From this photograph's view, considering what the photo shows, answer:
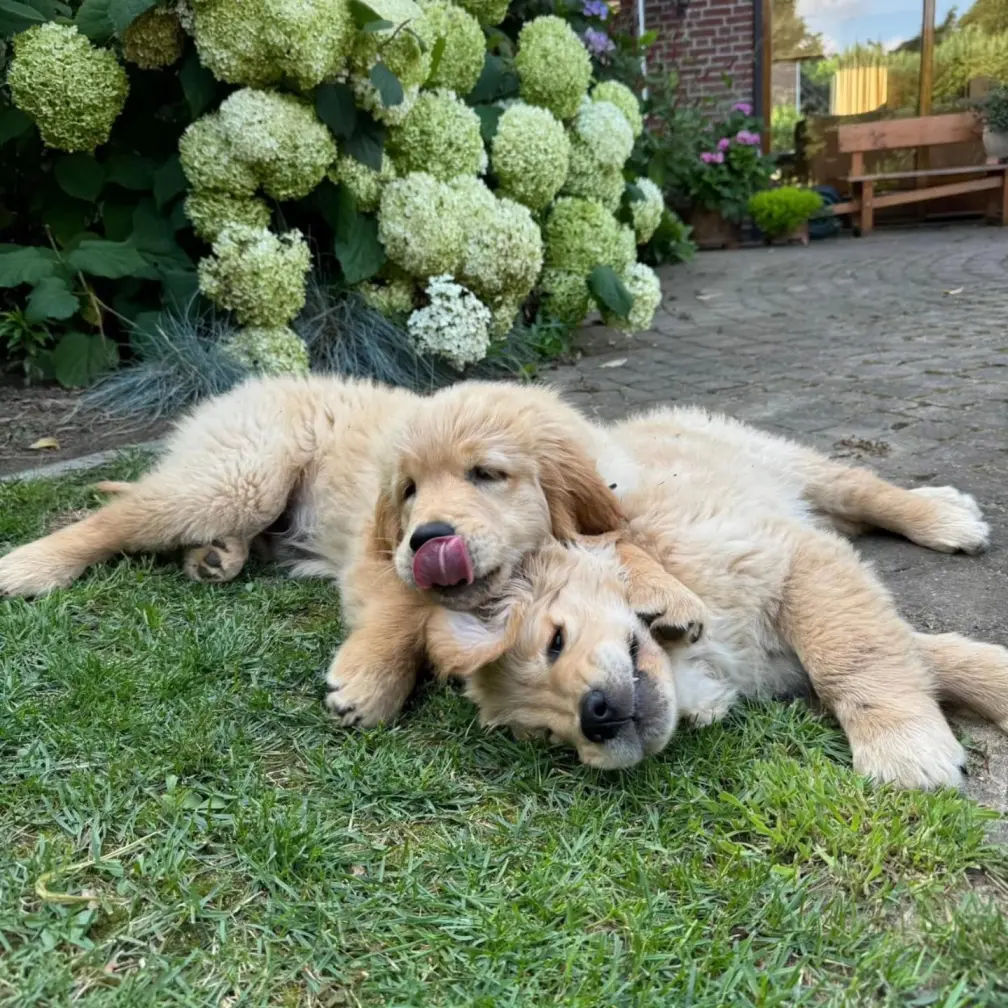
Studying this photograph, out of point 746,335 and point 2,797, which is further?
point 746,335

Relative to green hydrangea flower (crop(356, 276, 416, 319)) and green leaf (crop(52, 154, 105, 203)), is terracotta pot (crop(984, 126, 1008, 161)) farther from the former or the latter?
green leaf (crop(52, 154, 105, 203))

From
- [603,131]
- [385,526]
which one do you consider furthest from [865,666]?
[603,131]

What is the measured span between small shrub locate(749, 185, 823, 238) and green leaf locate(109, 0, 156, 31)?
9.00 m

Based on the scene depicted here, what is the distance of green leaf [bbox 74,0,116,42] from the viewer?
460cm

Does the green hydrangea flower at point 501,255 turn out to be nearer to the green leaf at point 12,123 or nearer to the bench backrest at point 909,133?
the green leaf at point 12,123

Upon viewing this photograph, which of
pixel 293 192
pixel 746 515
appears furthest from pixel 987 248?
pixel 746 515

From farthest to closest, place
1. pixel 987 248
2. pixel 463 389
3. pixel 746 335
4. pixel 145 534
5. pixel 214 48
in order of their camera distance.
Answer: pixel 987 248 < pixel 746 335 < pixel 214 48 < pixel 145 534 < pixel 463 389

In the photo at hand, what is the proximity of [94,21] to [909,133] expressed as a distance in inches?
454

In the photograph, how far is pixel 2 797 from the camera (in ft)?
6.18

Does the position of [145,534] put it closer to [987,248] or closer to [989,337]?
[989,337]

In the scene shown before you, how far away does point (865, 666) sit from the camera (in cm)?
208

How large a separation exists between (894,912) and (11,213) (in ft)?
18.3

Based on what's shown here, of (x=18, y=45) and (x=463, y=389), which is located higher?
(x=18, y=45)

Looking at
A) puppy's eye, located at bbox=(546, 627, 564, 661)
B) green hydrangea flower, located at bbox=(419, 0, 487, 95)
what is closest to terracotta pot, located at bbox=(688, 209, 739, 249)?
green hydrangea flower, located at bbox=(419, 0, 487, 95)
